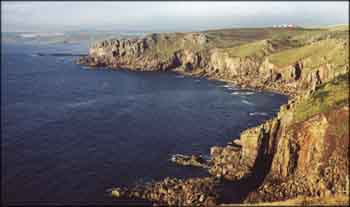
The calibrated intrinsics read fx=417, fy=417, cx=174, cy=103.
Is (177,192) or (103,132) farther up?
(103,132)

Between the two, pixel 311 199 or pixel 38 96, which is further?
pixel 38 96

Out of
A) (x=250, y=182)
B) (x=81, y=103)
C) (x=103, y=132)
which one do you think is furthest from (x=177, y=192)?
(x=81, y=103)

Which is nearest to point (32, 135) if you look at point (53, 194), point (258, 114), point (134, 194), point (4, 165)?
point (4, 165)

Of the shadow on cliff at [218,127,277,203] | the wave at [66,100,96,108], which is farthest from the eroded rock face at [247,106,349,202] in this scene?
the wave at [66,100,96,108]

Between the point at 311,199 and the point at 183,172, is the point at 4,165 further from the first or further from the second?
the point at 311,199

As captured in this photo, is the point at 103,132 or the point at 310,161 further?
the point at 103,132

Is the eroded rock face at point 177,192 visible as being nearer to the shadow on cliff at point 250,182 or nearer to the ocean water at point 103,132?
the shadow on cliff at point 250,182

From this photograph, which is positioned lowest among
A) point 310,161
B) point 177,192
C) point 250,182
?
point 177,192

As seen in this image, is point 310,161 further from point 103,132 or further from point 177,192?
point 103,132
